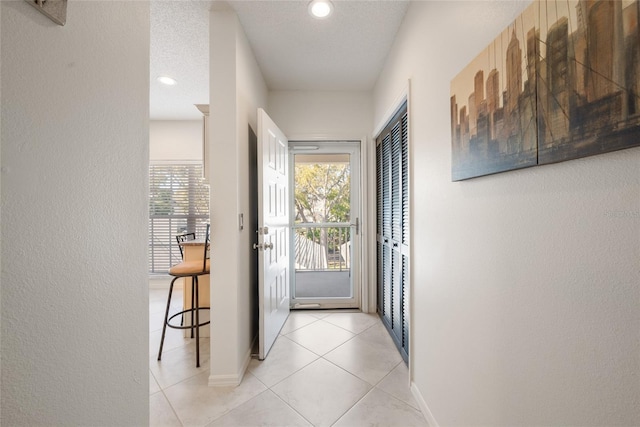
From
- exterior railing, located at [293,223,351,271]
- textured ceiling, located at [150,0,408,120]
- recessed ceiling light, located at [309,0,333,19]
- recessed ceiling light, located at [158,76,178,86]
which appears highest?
recessed ceiling light, located at [158,76,178,86]

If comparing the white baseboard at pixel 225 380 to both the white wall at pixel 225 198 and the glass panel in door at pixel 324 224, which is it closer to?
the white wall at pixel 225 198

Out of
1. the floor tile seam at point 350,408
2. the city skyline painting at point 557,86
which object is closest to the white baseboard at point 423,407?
the floor tile seam at point 350,408

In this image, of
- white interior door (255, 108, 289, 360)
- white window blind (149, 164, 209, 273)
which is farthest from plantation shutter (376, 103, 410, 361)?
white window blind (149, 164, 209, 273)

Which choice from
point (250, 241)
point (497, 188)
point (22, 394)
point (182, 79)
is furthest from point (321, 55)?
point (22, 394)

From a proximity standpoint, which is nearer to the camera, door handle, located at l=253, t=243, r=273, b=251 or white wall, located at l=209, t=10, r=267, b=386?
white wall, located at l=209, t=10, r=267, b=386

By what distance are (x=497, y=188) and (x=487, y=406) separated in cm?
81

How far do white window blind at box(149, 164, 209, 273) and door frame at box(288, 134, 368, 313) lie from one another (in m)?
1.93

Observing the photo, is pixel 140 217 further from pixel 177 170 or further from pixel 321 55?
pixel 177 170

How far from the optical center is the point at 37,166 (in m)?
0.52

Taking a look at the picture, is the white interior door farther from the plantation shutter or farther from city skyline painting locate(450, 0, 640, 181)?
city skyline painting locate(450, 0, 640, 181)

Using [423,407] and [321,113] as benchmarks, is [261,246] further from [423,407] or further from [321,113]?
[321,113]

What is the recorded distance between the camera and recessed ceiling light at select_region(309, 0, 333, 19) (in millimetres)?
1667

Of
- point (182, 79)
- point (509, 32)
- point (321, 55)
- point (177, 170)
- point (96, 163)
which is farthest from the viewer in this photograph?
point (177, 170)

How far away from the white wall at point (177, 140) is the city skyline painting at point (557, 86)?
13.4 feet
